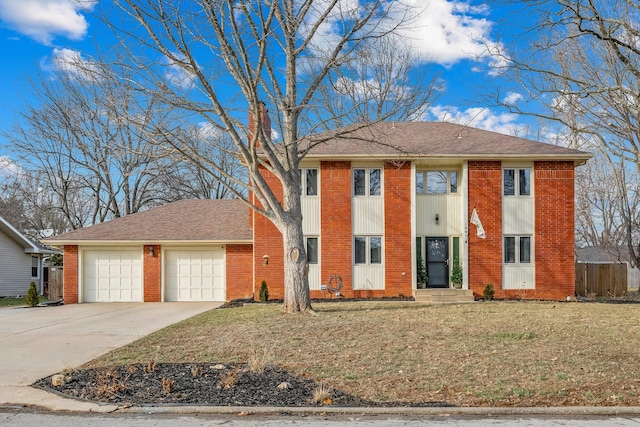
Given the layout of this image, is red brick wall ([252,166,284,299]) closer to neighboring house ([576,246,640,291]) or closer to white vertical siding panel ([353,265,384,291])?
white vertical siding panel ([353,265,384,291])

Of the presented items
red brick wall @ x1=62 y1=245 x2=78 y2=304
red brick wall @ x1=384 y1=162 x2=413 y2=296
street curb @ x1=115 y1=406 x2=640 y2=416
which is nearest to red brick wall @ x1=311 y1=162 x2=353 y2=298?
red brick wall @ x1=384 y1=162 x2=413 y2=296

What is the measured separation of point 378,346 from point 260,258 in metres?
10.00

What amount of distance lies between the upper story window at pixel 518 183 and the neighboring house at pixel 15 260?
21759 millimetres

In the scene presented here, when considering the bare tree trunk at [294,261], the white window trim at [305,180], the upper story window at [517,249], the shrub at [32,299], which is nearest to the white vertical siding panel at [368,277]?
the white window trim at [305,180]

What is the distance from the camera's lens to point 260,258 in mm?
18125

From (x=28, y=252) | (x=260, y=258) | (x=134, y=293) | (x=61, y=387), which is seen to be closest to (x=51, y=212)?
(x=28, y=252)

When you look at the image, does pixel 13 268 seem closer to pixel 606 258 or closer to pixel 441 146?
pixel 441 146

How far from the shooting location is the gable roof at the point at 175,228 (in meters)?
19.2

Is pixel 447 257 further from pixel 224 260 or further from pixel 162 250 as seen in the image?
pixel 162 250

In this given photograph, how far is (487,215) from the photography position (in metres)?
18.1

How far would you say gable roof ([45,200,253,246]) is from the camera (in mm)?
19203

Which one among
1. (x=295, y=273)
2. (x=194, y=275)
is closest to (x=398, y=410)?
(x=295, y=273)

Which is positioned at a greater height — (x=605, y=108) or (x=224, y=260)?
(x=605, y=108)

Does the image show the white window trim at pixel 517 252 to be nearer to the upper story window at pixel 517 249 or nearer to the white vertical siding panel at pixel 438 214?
the upper story window at pixel 517 249
